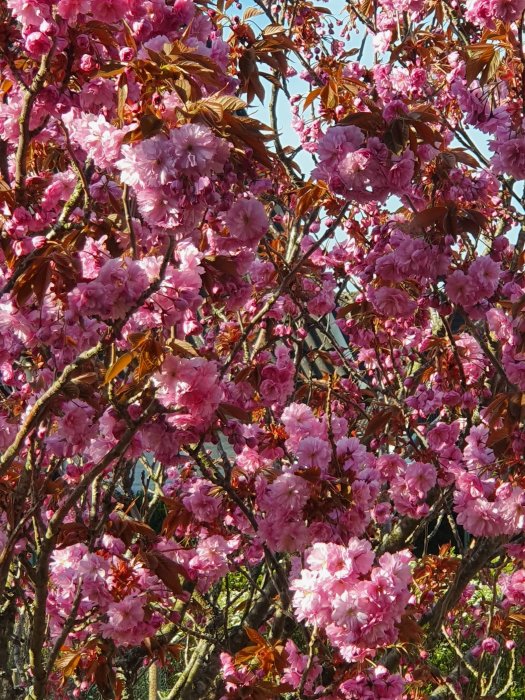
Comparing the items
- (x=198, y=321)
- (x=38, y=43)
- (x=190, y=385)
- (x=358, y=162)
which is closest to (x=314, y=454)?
(x=190, y=385)

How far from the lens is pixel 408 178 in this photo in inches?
78.8

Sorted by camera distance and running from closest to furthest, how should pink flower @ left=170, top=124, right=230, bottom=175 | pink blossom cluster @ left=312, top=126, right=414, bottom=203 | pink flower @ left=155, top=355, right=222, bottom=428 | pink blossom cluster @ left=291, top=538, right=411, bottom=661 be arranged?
1. pink flower @ left=170, top=124, right=230, bottom=175
2. pink blossom cluster @ left=291, top=538, right=411, bottom=661
3. pink flower @ left=155, top=355, right=222, bottom=428
4. pink blossom cluster @ left=312, top=126, right=414, bottom=203

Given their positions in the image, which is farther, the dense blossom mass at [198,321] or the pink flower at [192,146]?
the dense blossom mass at [198,321]

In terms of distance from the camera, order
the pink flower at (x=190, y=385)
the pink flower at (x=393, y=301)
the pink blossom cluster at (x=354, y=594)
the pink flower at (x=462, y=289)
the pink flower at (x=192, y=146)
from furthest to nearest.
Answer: the pink flower at (x=393, y=301) → the pink flower at (x=462, y=289) → the pink flower at (x=190, y=385) → the pink blossom cluster at (x=354, y=594) → the pink flower at (x=192, y=146)

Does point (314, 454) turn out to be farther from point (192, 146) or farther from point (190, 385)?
point (192, 146)

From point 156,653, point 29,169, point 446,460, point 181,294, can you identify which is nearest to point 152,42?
point 181,294

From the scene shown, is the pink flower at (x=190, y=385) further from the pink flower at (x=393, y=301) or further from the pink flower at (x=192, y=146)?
the pink flower at (x=393, y=301)

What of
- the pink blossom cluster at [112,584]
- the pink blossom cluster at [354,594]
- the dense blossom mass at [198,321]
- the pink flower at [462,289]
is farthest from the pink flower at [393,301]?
the pink blossom cluster at [112,584]

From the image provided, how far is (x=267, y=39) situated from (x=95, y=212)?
0.82 meters

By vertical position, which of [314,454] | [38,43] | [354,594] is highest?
[38,43]

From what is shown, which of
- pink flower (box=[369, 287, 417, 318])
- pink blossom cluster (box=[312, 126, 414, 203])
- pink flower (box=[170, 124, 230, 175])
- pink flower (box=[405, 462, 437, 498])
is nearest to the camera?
pink flower (box=[170, 124, 230, 175])

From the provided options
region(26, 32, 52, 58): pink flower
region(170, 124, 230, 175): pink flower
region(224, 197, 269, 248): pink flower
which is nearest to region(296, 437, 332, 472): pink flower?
region(224, 197, 269, 248): pink flower

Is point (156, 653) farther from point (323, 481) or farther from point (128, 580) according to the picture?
point (323, 481)

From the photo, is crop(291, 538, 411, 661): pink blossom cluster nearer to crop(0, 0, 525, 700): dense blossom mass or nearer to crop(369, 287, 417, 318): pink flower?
crop(0, 0, 525, 700): dense blossom mass
